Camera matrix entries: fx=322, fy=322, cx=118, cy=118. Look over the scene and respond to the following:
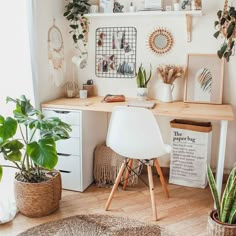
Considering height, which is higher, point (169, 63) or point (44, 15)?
point (44, 15)

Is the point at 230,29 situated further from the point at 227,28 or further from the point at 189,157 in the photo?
the point at 189,157

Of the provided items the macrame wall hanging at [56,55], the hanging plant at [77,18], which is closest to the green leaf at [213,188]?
the macrame wall hanging at [56,55]

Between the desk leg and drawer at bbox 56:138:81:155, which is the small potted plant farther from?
drawer at bbox 56:138:81:155

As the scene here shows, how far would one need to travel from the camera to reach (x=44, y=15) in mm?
2887

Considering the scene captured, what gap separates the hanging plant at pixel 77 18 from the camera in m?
3.11

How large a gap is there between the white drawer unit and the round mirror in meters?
0.86

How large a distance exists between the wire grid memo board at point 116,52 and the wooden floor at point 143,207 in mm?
1146

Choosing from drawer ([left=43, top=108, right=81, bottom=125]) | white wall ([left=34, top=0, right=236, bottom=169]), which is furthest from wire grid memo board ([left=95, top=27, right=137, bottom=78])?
drawer ([left=43, top=108, right=81, bottom=125])

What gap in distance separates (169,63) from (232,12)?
776 mm

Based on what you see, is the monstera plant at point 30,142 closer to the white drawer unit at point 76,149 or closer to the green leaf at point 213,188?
the white drawer unit at point 76,149

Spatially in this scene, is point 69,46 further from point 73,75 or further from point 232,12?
point 232,12

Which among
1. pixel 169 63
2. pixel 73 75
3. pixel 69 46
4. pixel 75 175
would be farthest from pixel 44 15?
pixel 75 175

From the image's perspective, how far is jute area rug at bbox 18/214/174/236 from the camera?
90.7 inches

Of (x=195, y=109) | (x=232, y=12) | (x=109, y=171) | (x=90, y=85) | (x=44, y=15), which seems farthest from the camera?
(x=90, y=85)
